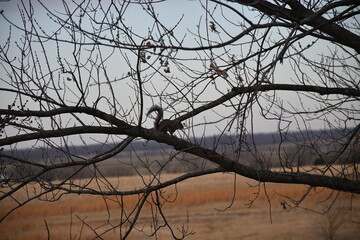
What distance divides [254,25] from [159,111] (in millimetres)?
1190

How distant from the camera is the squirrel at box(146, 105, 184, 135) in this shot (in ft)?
14.2

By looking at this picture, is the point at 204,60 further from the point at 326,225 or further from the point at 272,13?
the point at 326,225

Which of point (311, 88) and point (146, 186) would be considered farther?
point (311, 88)

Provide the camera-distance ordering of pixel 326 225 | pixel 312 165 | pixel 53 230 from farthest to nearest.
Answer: pixel 326 225 → pixel 53 230 → pixel 312 165

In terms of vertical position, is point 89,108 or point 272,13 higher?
point 272,13

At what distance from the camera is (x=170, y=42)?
4.36 metres

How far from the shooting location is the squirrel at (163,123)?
433 cm

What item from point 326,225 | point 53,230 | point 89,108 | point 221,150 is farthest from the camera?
point 326,225

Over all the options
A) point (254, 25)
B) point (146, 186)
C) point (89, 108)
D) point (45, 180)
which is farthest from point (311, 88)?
point (45, 180)

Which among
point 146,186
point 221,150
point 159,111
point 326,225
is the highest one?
point 159,111

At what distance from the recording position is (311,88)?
533 cm

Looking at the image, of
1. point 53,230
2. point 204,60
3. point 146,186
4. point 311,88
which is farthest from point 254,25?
point 53,230

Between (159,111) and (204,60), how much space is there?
0.69 meters

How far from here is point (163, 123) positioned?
4.35m
